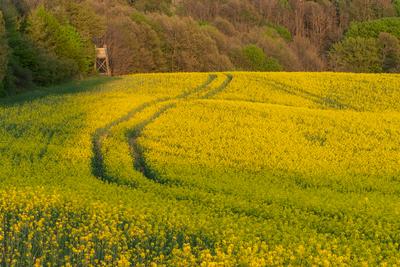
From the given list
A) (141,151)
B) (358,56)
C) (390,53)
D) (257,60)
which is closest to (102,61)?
(257,60)

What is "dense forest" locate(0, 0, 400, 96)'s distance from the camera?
67812 millimetres

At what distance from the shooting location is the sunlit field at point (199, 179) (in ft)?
65.6

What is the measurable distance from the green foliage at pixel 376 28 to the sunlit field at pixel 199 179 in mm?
82552

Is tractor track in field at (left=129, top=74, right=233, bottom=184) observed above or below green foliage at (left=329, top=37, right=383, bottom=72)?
above

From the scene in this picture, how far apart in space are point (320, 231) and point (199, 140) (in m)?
13.9

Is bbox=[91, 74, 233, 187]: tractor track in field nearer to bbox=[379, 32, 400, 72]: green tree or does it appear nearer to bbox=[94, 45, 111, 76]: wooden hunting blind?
bbox=[94, 45, 111, 76]: wooden hunting blind

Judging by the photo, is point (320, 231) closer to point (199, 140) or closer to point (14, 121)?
point (199, 140)

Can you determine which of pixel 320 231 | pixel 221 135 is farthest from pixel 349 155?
pixel 320 231

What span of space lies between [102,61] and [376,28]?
215 ft

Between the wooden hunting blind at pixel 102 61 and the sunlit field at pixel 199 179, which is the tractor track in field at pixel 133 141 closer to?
the sunlit field at pixel 199 179

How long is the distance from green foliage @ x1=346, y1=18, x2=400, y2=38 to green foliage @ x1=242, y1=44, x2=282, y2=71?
2660cm

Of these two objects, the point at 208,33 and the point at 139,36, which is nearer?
the point at 139,36

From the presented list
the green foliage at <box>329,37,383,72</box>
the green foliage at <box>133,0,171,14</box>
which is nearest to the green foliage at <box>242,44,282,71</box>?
the green foliage at <box>329,37,383,72</box>

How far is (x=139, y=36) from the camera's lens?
10419 cm
